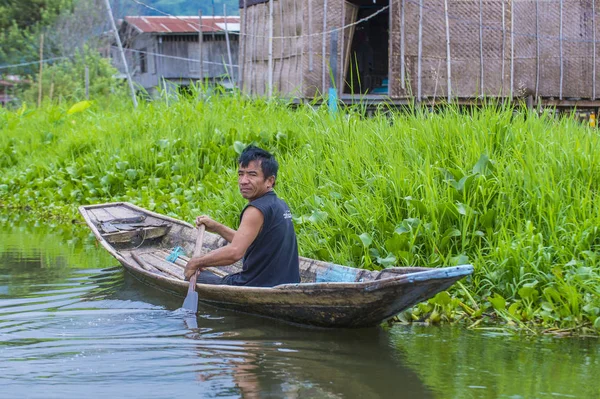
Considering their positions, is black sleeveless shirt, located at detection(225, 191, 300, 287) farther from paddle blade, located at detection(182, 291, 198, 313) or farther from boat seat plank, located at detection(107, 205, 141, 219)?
boat seat plank, located at detection(107, 205, 141, 219)

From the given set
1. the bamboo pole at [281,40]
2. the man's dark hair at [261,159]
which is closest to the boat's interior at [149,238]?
the man's dark hair at [261,159]

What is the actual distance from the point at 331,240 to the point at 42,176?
6.59 meters

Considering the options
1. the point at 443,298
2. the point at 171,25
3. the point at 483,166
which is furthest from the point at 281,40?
the point at 171,25

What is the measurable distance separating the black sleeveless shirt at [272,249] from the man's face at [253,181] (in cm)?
5

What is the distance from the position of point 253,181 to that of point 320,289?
2.79 feet

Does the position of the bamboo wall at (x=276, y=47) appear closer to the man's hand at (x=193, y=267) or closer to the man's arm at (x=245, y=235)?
the man's hand at (x=193, y=267)

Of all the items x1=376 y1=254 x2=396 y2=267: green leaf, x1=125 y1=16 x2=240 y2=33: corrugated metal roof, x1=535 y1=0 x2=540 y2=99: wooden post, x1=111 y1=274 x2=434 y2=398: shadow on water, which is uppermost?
x1=125 y1=16 x2=240 y2=33: corrugated metal roof

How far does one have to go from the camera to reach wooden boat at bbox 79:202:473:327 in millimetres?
3787

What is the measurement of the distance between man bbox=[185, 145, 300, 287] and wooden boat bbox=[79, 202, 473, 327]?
0.57ft

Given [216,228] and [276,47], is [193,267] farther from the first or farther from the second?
[276,47]

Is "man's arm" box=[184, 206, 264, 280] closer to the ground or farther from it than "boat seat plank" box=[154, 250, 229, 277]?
farther from it

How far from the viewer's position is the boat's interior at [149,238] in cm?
605

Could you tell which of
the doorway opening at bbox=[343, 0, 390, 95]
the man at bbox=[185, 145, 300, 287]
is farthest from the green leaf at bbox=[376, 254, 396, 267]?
the doorway opening at bbox=[343, 0, 390, 95]

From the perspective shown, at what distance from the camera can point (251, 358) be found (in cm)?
383
